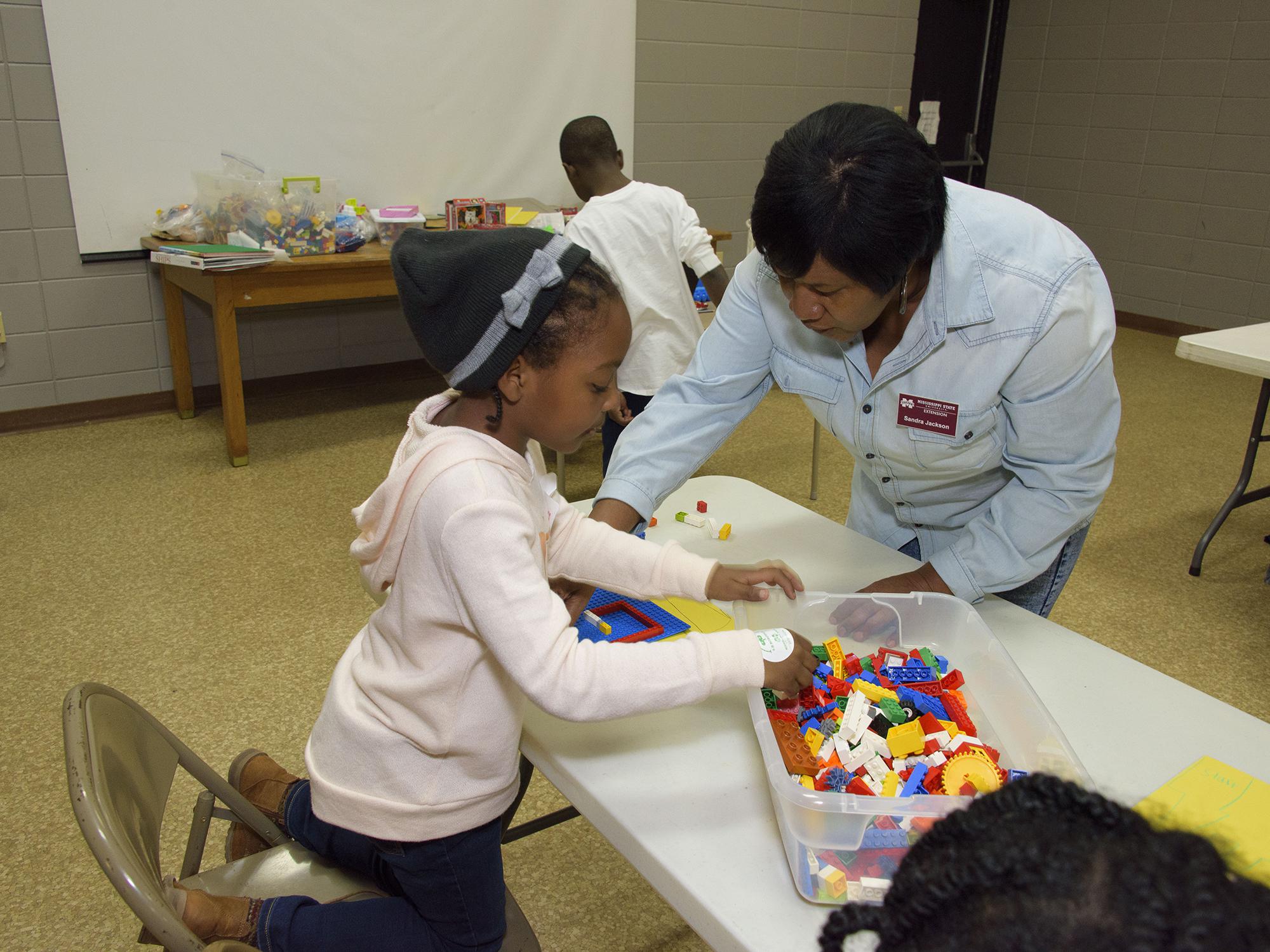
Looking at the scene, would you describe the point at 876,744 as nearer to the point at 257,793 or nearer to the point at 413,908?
the point at 413,908

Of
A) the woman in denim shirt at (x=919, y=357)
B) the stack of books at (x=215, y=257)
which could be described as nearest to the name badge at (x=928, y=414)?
the woman in denim shirt at (x=919, y=357)

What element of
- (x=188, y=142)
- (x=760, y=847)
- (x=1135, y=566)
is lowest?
(x=1135, y=566)

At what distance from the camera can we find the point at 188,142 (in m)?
3.63

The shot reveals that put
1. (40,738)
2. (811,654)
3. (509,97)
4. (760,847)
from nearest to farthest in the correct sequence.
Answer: (760,847) < (811,654) < (40,738) < (509,97)

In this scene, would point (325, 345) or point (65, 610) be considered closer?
point (65, 610)

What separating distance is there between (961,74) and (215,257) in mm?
5120

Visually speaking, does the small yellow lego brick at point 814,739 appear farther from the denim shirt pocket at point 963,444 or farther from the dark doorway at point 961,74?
the dark doorway at point 961,74

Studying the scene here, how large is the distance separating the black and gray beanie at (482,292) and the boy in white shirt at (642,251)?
171 centimetres

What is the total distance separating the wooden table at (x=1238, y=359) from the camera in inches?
96.5

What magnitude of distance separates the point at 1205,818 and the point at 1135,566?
93.3 inches

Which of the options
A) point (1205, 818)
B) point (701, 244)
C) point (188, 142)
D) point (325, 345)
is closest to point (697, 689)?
point (1205, 818)

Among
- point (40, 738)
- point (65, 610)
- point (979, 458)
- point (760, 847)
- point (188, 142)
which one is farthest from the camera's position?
point (188, 142)

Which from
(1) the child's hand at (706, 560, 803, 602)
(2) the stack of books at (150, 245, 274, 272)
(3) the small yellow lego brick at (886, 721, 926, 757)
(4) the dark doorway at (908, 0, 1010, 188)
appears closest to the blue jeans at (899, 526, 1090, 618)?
(1) the child's hand at (706, 560, 803, 602)

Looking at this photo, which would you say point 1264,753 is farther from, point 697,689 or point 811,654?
point 697,689
